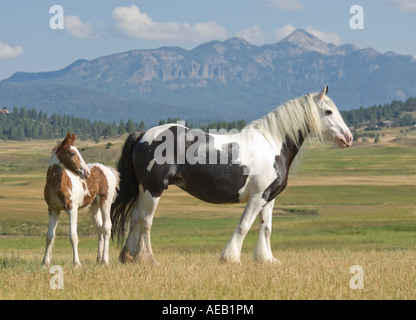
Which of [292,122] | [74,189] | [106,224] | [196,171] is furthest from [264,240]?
[74,189]

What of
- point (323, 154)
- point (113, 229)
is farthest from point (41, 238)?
point (323, 154)

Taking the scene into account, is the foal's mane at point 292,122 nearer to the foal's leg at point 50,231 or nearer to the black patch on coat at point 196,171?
the black patch on coat at point 196,171

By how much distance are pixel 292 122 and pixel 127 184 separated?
3.68 meters

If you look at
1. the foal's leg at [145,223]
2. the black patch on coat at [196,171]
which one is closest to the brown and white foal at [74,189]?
the foal's leg at [145,223]

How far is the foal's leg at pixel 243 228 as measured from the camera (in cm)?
1302

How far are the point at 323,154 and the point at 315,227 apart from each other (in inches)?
5113

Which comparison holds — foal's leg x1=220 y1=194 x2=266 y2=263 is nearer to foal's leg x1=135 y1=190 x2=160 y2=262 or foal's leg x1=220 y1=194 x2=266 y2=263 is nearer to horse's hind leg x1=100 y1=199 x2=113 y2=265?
foal's leg x1=135 y1=190 x2=160 y2=262

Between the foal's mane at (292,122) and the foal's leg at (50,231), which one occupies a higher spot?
the foal's mane at (292,122)

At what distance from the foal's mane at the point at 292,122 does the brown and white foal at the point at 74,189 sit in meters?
3.29

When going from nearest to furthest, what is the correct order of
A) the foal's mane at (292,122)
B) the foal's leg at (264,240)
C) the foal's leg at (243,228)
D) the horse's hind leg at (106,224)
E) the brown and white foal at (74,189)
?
the brown and white foal at (74,189) < the foal's leg at (243,228) < the foal's mane at (292,122) < the foal's leg at (264,240) < the horse's hind leg at (106,224)

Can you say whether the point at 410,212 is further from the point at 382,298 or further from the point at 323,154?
the point at 323,154

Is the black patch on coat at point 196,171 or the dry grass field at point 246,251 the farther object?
the black patch on coat at point 196,171

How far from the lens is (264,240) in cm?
1387
